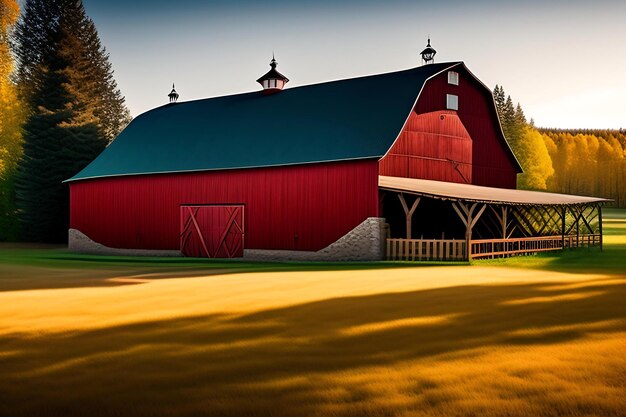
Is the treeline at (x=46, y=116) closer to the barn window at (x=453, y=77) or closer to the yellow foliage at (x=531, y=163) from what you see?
the barn window at (x=453, y=77)

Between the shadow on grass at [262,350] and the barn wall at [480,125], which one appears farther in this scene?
the barn wall at [480,125]

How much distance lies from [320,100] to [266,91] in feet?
15.7

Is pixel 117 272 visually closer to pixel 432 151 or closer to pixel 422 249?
pixel 422 249

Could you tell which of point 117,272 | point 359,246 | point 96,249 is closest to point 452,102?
point 359,246

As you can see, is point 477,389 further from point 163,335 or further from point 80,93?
point 80,93

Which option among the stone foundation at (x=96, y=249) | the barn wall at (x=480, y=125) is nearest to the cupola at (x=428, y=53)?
the barn wall at (x=480, y=125)

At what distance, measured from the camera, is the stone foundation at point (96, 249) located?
1321 inches

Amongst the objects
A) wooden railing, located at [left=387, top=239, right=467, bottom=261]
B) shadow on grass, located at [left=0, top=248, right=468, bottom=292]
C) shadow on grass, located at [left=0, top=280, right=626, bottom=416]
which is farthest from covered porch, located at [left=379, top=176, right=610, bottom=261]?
shadow on grass, located at [left=0, top=280, right=626, bottom=416]

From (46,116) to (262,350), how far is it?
134ft

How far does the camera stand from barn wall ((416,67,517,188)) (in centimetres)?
3123

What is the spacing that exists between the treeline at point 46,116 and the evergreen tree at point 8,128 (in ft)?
0.21

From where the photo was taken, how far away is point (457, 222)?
101ft

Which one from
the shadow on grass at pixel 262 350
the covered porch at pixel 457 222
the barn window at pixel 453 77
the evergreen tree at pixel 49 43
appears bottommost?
the shadow on grass at pixel 262 350

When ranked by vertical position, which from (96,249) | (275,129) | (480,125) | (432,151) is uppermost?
(480,125)
